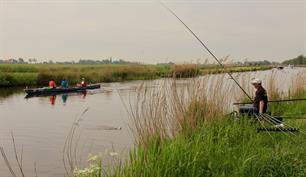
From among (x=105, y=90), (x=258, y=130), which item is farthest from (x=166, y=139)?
(x=105, y=90)

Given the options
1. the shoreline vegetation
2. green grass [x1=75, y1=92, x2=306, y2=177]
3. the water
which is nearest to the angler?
the shoreline vegetation

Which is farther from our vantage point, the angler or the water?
the water

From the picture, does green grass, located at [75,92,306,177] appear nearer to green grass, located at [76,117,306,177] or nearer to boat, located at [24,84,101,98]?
green grass, located at [76,117,306,177]

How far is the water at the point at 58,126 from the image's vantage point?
11.0 metres

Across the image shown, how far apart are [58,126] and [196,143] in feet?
40.4

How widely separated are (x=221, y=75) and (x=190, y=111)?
1.56 metres

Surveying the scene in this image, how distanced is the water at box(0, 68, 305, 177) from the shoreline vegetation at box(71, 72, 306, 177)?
52 cm

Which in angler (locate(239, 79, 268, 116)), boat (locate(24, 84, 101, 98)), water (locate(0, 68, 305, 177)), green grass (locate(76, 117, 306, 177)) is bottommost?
water (locate(0, 68, 305, 177))

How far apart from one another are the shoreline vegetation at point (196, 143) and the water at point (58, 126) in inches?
20.6

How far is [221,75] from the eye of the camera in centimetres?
846

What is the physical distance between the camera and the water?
1098cm

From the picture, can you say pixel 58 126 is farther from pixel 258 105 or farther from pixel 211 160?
pixel 211 160

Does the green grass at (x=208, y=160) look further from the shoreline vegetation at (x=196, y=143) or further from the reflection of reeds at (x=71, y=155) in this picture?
the reflection of reeds at (x=71, y=155)

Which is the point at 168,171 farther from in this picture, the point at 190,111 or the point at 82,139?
the point at 82,139
